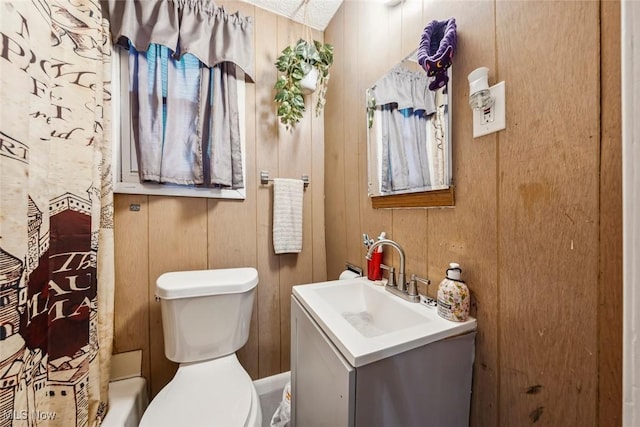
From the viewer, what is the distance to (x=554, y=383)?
0.50 meters

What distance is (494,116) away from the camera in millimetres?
594

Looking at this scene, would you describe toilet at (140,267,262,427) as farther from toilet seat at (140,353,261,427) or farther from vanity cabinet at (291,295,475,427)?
vanity cabinet at (291,295,475,427)

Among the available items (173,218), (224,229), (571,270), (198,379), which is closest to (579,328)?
(571,270)

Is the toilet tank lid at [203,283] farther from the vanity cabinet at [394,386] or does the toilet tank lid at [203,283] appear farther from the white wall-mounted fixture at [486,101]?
the white wall-mounted fixture at [486,101]

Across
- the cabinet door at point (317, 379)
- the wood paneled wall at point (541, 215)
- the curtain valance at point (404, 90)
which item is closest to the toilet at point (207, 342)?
the cabinet door at point (317, 379)

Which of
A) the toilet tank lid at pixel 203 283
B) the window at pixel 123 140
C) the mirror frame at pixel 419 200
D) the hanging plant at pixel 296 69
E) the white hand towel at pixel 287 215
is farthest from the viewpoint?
the white hand towel at pixel 287 215

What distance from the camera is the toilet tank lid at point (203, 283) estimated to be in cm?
96

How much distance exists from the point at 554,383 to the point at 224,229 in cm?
134

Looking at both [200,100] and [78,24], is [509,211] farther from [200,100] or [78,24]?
[78,24]

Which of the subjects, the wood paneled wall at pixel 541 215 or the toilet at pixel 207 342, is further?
the toilet at pixel 207 342

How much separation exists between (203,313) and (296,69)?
129 cm

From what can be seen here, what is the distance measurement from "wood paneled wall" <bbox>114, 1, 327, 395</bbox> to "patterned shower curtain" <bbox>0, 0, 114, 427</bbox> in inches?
6.0

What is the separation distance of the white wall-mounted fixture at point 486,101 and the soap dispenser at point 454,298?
394mm
